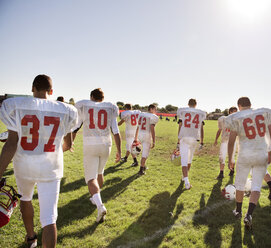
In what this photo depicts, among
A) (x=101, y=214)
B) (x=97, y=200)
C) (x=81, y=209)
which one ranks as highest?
(x=97, y=200)

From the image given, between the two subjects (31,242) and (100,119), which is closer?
(31,242)

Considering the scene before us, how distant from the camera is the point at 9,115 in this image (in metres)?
2.25

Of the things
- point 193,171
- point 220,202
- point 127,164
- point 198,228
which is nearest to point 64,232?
point 198,228

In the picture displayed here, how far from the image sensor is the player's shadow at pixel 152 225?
11.2ft

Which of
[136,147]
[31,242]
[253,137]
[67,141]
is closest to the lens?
[67,141]

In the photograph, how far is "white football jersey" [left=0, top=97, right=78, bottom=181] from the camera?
7.48 ft

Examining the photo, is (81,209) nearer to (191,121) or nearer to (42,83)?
(42,83)

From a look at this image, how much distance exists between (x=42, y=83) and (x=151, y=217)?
3459 millimetres

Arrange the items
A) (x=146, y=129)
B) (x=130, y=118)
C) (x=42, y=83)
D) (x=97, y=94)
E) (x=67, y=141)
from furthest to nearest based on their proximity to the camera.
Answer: (x=130, y=118)
(x=146, y=129)
(x=97, y=94)
(x=67, y=141)
(x=42, y=83)

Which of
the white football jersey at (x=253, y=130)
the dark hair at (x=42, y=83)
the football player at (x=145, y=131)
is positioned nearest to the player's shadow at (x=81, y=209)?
the football player at (x=145, y=131)

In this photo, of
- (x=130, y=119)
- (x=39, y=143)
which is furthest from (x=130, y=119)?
(x=39, y=143)

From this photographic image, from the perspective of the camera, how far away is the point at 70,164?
8.03m

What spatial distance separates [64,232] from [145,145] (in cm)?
416

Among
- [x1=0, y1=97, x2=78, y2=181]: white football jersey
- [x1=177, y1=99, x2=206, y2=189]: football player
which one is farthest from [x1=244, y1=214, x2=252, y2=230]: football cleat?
[x1=0, y1=97, x2=78, y2=181]: white football jersey
